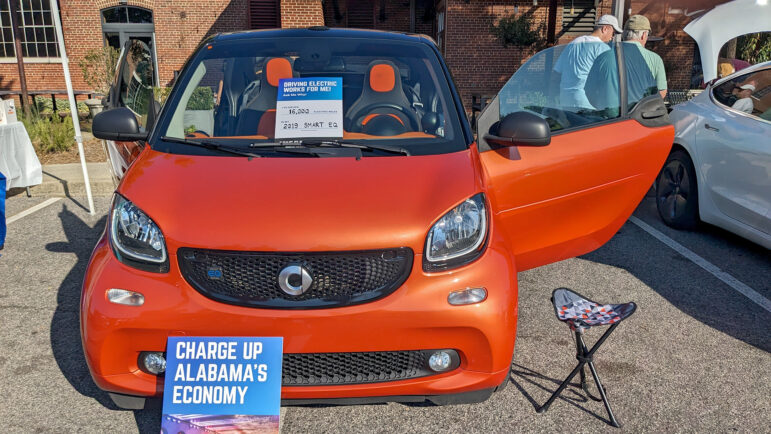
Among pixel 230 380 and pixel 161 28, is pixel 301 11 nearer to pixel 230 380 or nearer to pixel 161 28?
pixel 161 28

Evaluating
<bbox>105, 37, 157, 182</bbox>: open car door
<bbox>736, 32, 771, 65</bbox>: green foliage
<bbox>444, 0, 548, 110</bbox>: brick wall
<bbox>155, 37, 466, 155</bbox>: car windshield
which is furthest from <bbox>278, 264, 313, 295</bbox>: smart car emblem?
<bbox>736, 32, 771, 65</bbox>: green foliage

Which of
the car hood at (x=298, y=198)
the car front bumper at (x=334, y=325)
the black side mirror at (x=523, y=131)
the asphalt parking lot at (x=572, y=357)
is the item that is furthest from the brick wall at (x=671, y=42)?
the car front bumper at (x=334, y=325)

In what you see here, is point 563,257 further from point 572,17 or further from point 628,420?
point 572,17

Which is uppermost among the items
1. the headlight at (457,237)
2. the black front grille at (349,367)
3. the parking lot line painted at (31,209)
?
the headlight at (457,237)

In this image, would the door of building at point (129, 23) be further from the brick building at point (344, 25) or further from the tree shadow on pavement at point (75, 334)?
the tree shadow on pavement at point (75, 334)

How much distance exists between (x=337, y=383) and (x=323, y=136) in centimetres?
119

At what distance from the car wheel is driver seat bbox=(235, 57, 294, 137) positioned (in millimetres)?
3922

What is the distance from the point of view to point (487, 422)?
2918mm

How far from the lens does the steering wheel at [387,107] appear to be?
3369 mm

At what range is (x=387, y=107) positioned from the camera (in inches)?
139

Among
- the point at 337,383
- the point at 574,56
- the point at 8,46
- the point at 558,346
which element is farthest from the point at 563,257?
the point at 8,46

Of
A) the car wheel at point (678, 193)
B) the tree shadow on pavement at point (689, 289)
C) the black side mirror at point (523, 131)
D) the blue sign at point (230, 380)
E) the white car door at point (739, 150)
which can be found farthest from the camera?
the car wheel at point (678, 193)

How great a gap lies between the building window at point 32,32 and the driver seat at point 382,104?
21.0 meters

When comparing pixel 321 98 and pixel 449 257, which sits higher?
pixel 321 98
